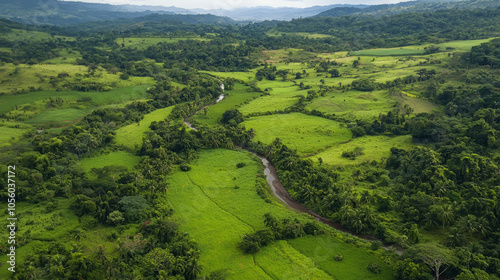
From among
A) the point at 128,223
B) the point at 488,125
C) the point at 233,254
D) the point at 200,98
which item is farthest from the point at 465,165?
the point at 200,98

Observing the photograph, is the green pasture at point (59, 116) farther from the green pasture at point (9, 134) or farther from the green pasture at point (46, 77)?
the green pasture at point (46, 77)

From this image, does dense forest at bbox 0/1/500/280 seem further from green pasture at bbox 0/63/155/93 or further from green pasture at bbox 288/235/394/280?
green pasture at bbox 0/63/155/93

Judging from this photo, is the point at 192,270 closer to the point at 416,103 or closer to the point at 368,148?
the point at 368,148

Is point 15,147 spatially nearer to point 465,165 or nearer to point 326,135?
point 326,135

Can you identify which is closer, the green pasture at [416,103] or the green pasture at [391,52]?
the green pasture at [416,103]

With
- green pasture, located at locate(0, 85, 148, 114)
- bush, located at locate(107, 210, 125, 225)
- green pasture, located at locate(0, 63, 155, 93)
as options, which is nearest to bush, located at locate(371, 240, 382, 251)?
bush, located at locate(107, 210, 125, 225)

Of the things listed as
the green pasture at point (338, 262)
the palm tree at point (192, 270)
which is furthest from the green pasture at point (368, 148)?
the palm tree at point (192, 270)
